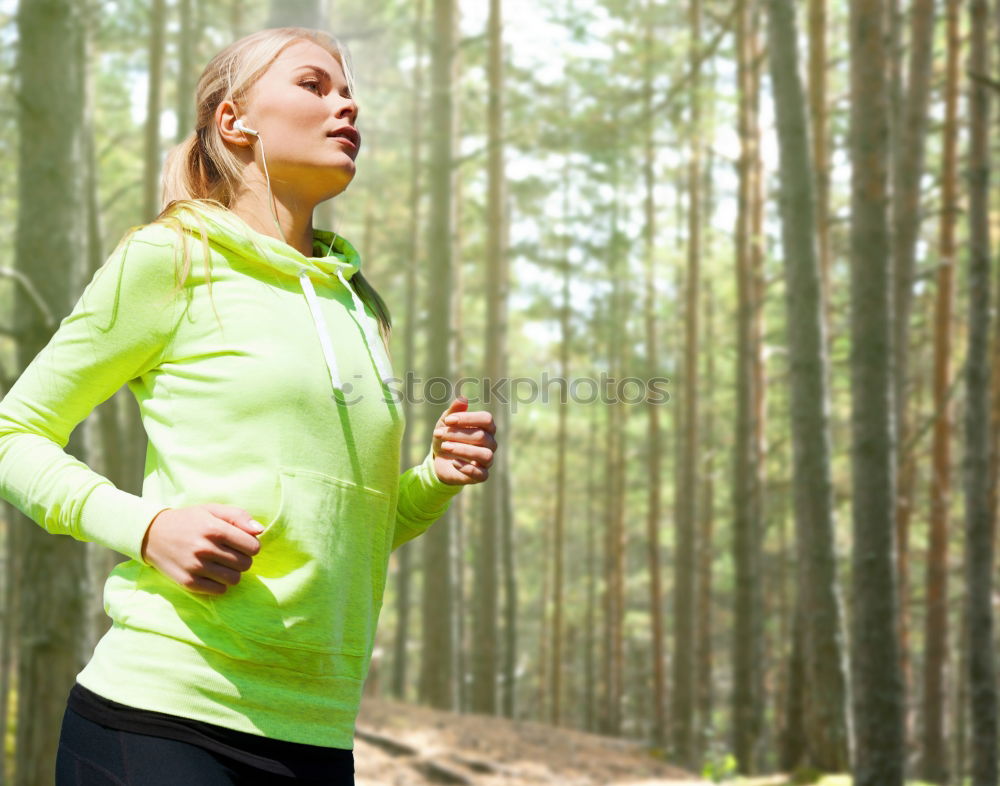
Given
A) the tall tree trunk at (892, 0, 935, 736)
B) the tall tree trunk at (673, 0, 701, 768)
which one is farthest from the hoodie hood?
the tall tree trunk at (673, 0, 701, 768)

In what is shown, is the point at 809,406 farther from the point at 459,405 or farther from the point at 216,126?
the point at 216,126

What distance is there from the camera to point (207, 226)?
1843 mm

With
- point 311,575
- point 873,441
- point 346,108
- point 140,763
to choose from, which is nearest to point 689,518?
point 873,441

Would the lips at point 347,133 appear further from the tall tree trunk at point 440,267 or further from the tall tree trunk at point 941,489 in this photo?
the tall tree trunk at point 941,489

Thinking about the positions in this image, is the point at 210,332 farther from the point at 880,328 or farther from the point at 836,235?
the point at 836,235

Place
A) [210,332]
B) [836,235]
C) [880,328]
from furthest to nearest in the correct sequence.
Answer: [836,235], [880,328], [210,332]

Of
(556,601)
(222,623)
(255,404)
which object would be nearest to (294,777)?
(222,623)

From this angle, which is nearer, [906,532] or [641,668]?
[906,532]

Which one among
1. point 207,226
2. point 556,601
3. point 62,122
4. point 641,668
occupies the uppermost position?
point 62,122

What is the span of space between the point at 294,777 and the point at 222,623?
0.28 metres

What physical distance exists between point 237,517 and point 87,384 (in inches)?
15.7

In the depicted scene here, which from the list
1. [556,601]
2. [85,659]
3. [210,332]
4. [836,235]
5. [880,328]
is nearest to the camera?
[210,332]

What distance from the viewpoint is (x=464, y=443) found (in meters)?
2.04

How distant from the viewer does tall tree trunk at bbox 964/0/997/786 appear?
10.0 meters
